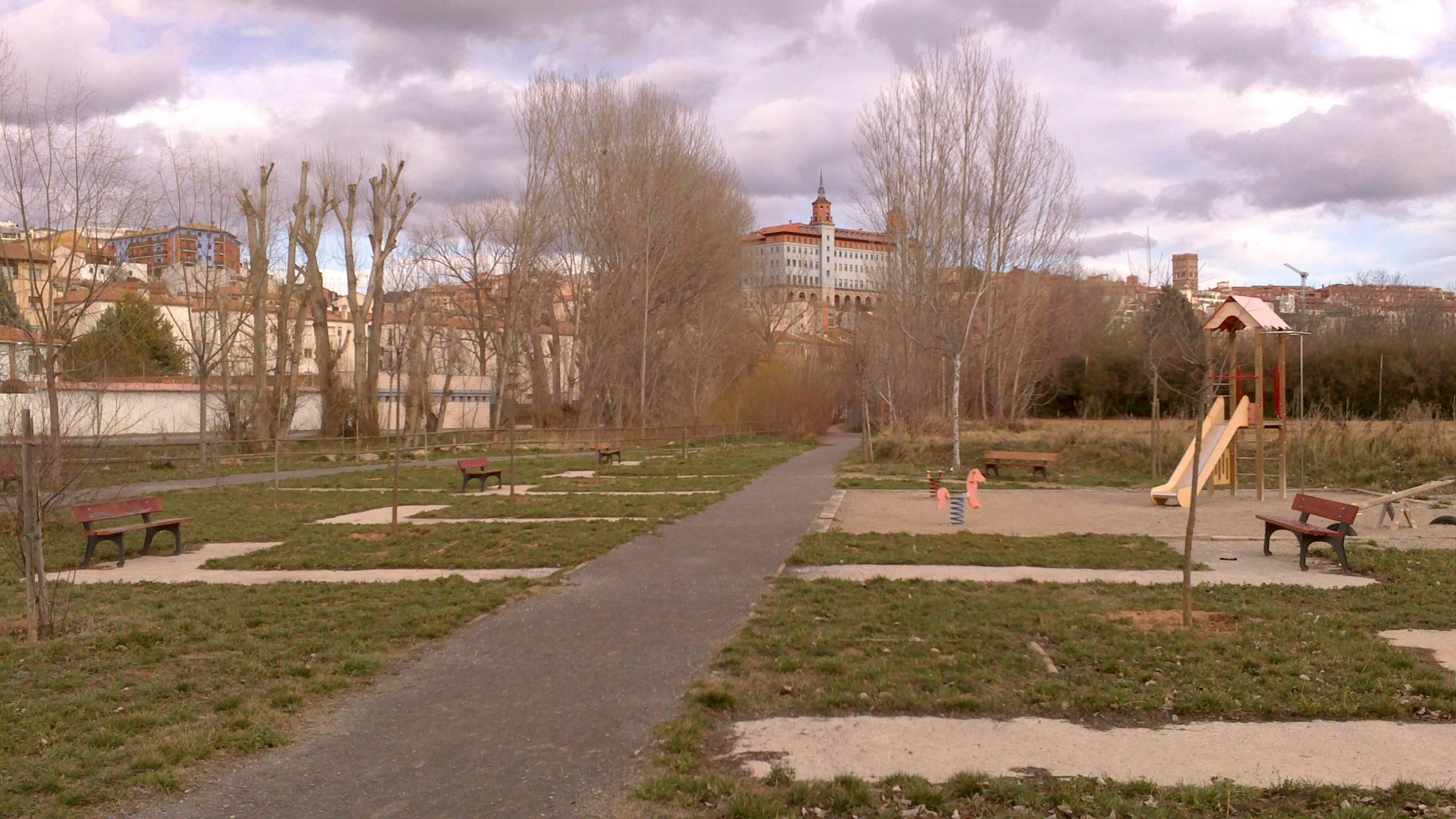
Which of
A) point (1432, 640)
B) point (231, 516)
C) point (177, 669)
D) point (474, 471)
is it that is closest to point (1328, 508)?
point (1432, 640)

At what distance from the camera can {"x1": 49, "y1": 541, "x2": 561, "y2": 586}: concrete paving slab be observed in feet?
34.5

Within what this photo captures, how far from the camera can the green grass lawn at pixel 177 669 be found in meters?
5.14

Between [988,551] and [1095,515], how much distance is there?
477 centimetres

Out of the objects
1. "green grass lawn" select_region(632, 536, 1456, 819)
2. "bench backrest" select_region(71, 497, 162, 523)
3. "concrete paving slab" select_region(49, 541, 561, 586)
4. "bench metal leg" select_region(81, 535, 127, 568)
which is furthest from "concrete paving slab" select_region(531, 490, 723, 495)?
"green grass lawn" select_region(632, 536, 1456, 819)

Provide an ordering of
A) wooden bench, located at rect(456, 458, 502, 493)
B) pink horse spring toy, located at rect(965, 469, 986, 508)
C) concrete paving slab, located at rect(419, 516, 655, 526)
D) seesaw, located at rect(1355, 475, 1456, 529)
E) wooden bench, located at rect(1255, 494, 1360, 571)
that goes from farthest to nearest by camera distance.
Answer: wooden bench, located at rect(456, 458, 502, 493), pink horse spring toy, located at rect(965, 469, 986, 508), concrete paving slab, located at rect(419, 516, 655, 526), seesaw, located at rect(1355, 475, 1456, 529), wooden bench, located at rect(1255, 494, 1360, 571)

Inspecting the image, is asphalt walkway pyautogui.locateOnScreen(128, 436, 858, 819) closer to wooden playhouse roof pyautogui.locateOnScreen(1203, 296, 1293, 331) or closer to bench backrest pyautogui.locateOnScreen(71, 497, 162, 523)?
bench backrest pyautogui.locateOnScreen(71, 497, 162, 523)

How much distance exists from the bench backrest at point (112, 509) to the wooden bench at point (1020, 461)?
637 inches

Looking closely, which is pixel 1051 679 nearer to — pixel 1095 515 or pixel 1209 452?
pixel 1095 515

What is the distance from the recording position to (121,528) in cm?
1283

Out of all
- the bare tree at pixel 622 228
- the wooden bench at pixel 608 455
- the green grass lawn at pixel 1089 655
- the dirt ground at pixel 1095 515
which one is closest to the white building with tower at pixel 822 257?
the bare tree at pixel 622 228

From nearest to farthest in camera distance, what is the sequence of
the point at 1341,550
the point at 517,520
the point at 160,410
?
the point at 1341,550 → the point at 517,520 → the point at 160,410

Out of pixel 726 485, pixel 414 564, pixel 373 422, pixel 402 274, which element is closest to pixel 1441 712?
pixel 414 564

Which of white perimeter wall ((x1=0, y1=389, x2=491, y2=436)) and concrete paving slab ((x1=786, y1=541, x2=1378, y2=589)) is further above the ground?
white perimeter wall ((x1=0, y1=389, x2=491, y2=436))

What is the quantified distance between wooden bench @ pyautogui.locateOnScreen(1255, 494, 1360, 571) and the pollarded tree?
64.0 feet
